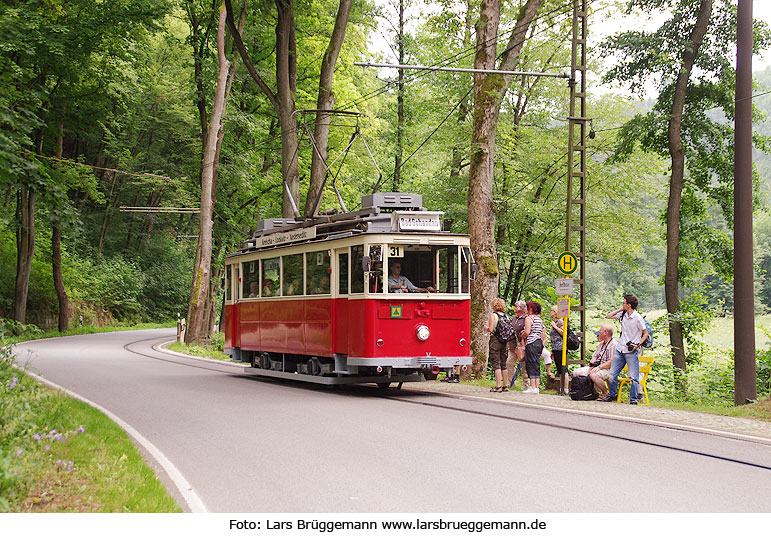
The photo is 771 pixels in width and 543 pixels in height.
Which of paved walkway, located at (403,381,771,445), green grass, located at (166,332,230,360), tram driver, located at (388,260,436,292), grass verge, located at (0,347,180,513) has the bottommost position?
green grass, located at (166,332,230,360)

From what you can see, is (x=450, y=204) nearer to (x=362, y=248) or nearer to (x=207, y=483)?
(x=362, y=248)

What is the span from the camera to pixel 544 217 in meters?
32.8

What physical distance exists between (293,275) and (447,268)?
3777 mm

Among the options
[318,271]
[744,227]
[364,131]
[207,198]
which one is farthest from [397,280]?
[364,131]

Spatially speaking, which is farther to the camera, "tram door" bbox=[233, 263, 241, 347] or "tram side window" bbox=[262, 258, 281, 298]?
"tram door" bbox=[233, 263, 241, 347]

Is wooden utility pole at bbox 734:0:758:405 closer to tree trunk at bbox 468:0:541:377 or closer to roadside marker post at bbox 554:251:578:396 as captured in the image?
roadside marker post at bbox 554:251:578:396

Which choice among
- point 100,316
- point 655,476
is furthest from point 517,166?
point 100,316

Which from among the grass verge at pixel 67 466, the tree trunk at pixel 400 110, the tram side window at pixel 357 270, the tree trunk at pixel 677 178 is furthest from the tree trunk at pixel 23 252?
the grass verge at pixel 67 466

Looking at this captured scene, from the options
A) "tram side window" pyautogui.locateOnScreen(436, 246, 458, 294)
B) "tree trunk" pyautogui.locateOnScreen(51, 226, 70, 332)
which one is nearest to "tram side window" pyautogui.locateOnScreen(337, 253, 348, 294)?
"tram side window" pyautogui.locateOnScreen(436, 246, 458, 294)

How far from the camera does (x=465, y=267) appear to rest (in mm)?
16516

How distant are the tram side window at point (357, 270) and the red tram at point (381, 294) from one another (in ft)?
0.06

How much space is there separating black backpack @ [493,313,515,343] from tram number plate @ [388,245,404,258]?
7.91 feet

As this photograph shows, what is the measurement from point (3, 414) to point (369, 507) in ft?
14.6

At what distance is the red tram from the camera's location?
625 inches
